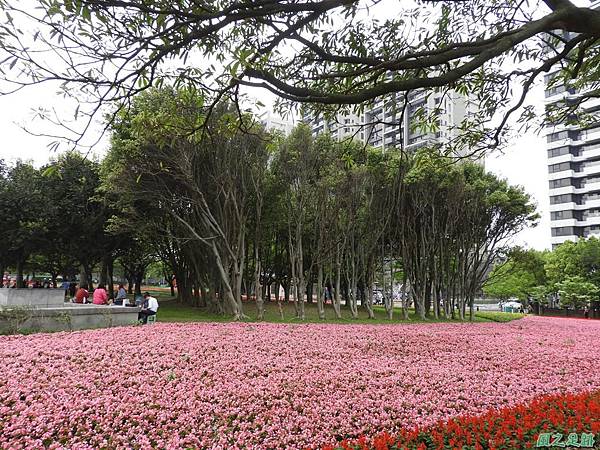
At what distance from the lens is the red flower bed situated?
3.76 m

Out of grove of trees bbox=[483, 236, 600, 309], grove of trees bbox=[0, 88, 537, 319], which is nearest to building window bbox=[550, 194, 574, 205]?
grove of trees bbox=[483, 236, 600, 309]

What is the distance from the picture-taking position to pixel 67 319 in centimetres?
1191

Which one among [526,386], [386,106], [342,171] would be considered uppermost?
[342,171]

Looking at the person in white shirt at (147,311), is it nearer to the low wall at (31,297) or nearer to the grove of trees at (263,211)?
the grove of trees at (263,211)

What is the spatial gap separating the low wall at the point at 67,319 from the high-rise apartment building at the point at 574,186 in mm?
58426

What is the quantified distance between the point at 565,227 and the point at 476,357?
192ft

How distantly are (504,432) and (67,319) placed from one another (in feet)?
37.3

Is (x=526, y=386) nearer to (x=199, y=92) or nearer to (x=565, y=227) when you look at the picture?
(x=199, y=92)

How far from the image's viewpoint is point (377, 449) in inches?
150

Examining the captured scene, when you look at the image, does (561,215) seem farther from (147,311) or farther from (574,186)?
(147,311)

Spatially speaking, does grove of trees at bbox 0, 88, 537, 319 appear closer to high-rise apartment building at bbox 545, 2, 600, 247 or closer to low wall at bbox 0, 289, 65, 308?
low wall at bbox 0, 289, 65, 308

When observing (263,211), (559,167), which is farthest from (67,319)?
(559,167)

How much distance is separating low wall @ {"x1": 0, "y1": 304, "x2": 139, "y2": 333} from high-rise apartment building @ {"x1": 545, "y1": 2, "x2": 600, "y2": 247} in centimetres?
5843

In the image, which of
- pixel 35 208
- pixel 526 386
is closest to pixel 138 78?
Answer: pixel 526 386
